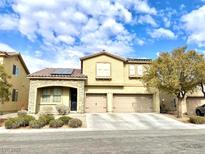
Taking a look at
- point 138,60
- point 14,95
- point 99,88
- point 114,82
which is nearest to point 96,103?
point 99,88

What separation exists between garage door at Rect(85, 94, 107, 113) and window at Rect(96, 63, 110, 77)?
→ 8.24ft

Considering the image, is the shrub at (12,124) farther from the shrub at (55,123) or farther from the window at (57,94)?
the window at (57,94)

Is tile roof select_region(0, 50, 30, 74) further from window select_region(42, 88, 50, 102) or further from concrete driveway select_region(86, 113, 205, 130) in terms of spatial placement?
concrete driveway select_region(86, 113, 205, 130)

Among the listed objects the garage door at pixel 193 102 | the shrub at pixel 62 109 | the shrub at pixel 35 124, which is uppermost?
the garage door at pixel 193 102

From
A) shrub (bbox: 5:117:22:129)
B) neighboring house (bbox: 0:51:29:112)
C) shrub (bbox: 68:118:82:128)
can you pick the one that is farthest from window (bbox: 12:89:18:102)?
shrub (bbox: 68:118:82:128)

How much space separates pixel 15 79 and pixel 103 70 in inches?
430

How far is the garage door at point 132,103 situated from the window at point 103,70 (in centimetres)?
295

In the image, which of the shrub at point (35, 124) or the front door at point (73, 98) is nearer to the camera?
the shrub at point (35, 124)

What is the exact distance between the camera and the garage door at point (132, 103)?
2461cm

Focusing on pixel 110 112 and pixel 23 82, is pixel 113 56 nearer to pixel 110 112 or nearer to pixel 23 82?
pixel 110 112

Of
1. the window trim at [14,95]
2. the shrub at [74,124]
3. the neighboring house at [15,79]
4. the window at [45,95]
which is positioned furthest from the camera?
the window trim at [14,95]

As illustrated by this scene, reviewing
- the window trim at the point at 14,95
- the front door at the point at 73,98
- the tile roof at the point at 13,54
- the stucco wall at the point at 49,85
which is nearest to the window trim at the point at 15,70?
the tile roof at the point at 13,54

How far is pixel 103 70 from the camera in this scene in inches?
960

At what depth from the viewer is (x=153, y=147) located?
28.8 ft
